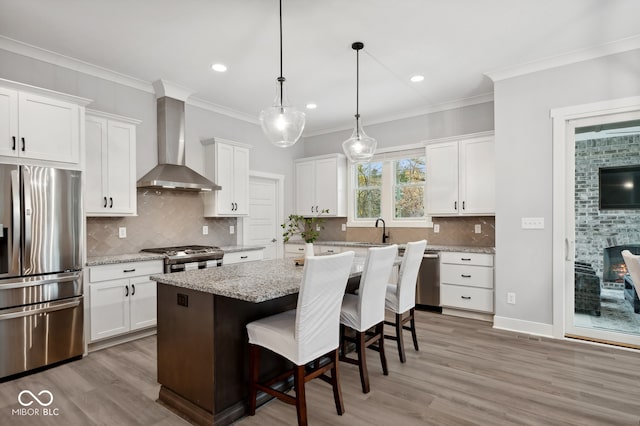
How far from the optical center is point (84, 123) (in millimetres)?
3250

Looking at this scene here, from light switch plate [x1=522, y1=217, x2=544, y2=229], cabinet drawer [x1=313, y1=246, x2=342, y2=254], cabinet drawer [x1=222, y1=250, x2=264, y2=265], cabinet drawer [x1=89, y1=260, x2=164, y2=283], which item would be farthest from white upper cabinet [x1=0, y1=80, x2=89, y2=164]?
light switch plate [x1=522, y1=217, x2=544, y2=229]

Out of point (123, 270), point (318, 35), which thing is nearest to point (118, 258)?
point (123, 270)

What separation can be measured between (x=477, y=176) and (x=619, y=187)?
1434mm

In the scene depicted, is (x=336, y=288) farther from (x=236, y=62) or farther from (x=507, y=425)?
(x=236, y=62)

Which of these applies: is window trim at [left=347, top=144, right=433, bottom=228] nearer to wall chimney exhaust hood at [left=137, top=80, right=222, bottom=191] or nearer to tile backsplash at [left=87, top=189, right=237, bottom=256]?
tile backsplash at [left=87, top=189, right=237, bottom=256]

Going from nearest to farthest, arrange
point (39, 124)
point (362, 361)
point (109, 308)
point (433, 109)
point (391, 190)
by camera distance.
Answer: point (362, 361)
point (39, 124)
point (109, 308)
point (433, 109)
point (391, 190)

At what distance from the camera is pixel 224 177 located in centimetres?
475

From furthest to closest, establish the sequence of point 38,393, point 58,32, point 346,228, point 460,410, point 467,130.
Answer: point 346,228 < point 467,130 < point 58,32 < point 38,393 < point 460,410

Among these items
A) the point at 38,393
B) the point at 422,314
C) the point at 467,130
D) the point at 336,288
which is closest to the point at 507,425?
the point at 336,288

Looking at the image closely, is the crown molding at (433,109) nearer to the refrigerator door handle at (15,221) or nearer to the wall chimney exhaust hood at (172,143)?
the wall chimney exhaust hood at (172,143)

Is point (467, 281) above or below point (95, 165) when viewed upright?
below

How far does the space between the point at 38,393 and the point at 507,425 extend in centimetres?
321

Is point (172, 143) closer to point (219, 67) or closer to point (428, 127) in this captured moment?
point (219, 67)

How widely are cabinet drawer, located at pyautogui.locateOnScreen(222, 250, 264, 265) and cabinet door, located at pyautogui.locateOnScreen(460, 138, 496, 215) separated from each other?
289 centimetres
